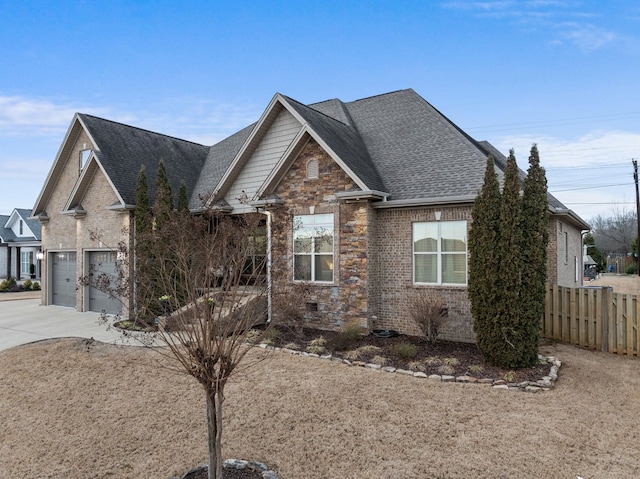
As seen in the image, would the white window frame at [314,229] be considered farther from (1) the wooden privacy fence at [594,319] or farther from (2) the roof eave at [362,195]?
(1) the wooden privacy fence at [594,319]

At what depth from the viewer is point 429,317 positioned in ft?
32.8

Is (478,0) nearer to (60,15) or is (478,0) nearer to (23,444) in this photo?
(60,15)

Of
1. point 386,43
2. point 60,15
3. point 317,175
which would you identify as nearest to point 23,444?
point 317,175

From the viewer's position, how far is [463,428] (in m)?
5.61

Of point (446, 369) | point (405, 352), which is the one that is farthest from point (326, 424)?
point (405, 352)

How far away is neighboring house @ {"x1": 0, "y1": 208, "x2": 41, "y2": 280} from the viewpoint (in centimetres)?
3431

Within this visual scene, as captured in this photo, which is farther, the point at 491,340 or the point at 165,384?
the point at 491,340

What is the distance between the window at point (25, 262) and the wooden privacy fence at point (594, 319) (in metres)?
38.9

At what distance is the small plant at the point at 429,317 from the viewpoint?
1000 cm

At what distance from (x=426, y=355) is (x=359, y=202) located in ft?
15.0

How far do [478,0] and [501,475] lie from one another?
12.9 m

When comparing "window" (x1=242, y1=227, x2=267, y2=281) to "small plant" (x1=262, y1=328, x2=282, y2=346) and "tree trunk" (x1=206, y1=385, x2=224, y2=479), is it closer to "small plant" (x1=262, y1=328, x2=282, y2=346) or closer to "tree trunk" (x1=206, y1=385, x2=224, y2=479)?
"tree trunk" (x1=206, y1=385, x2=224, y2=479)

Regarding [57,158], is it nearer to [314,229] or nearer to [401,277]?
[314,229]

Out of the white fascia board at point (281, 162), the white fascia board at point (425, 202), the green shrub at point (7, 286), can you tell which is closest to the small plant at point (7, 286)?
the green shrub at point (7, 286)
